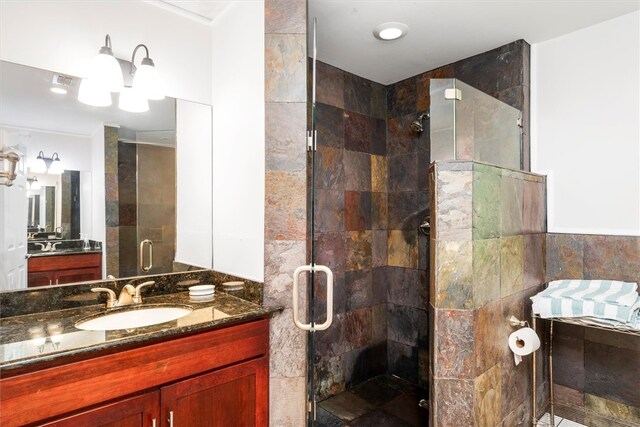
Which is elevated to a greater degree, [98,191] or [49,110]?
[49,110]

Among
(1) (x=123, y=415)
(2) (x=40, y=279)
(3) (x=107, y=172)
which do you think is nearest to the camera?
(1) (x=123, y=415)

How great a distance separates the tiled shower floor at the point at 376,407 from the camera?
7.46ft

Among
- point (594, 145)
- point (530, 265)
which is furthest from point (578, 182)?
point (530, 265)

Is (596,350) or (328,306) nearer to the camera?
(328,306)

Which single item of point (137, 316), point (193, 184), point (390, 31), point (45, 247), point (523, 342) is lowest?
point (523, 342)

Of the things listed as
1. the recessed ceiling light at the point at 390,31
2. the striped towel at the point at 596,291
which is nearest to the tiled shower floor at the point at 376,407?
the striped towel at the point at 596,291

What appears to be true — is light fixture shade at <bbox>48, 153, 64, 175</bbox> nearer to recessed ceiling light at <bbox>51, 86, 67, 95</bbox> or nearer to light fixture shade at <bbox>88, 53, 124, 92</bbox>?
recessed ceiling light at <bbox>51, 86, 67, 95</bbox>

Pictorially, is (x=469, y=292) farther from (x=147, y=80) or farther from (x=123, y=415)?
(x=147, y=80)

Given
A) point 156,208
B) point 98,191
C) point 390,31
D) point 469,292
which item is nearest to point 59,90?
point 98,191

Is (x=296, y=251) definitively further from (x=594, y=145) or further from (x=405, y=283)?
(x=594, y=145)

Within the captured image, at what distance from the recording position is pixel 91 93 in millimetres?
1730

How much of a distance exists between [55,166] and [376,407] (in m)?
2.46

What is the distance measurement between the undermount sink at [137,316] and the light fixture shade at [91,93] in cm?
105

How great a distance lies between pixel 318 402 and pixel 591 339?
181 cm
